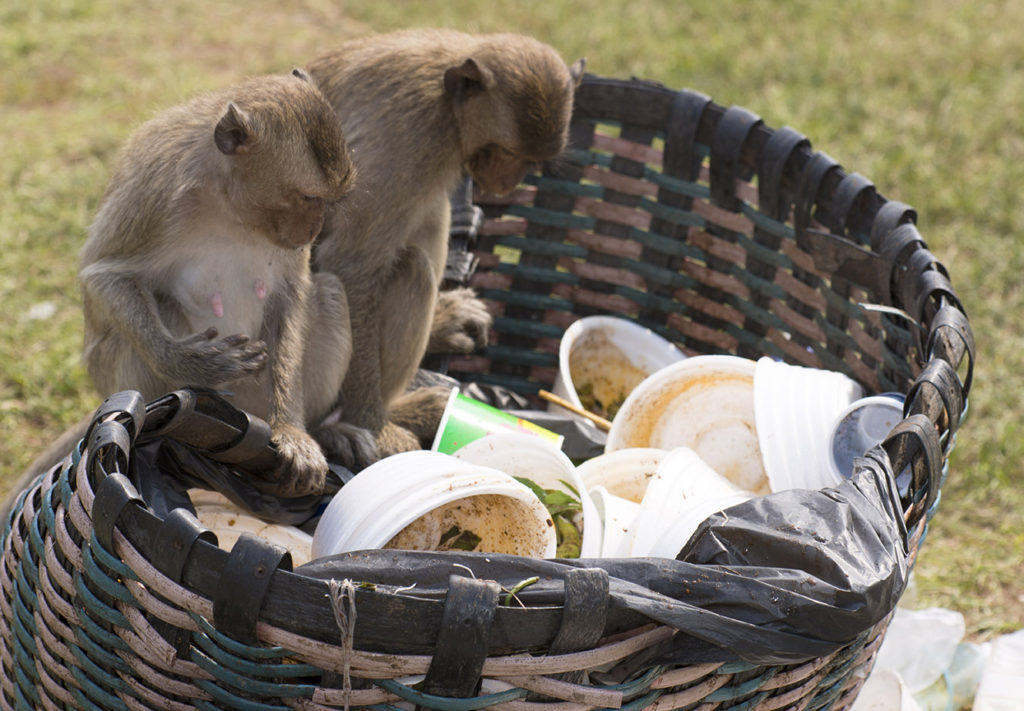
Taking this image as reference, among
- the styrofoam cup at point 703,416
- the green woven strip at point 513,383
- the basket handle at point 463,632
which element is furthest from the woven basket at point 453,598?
the green woven strip at point 513,383

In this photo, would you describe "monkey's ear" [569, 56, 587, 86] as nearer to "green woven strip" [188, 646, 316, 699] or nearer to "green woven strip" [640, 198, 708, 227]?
"green woven strip" [640, 198, 708, 227]

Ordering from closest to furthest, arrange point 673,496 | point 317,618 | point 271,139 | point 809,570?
point 317,618 → point 809,570 → point 673,496 → point 271,139

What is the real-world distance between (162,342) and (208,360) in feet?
0.40

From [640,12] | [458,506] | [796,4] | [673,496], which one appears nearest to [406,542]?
[458,506]

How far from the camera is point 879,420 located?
2.51m

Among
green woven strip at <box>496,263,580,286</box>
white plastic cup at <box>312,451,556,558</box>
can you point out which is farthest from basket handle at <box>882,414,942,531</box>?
green woven strip at <box>496,263,580,286</box>

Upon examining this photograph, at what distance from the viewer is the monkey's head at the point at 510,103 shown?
3.12 m

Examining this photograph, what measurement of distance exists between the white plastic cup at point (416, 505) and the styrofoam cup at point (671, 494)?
19cm

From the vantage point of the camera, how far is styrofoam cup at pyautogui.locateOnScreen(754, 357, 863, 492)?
252 cm

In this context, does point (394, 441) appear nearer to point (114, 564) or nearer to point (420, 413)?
point (420, 413)

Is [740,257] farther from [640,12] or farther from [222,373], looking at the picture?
[640,12]

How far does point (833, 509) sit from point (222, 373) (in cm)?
142

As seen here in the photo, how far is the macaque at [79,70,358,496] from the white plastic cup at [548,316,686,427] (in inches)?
43.5

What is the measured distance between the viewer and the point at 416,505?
6.86 ft
